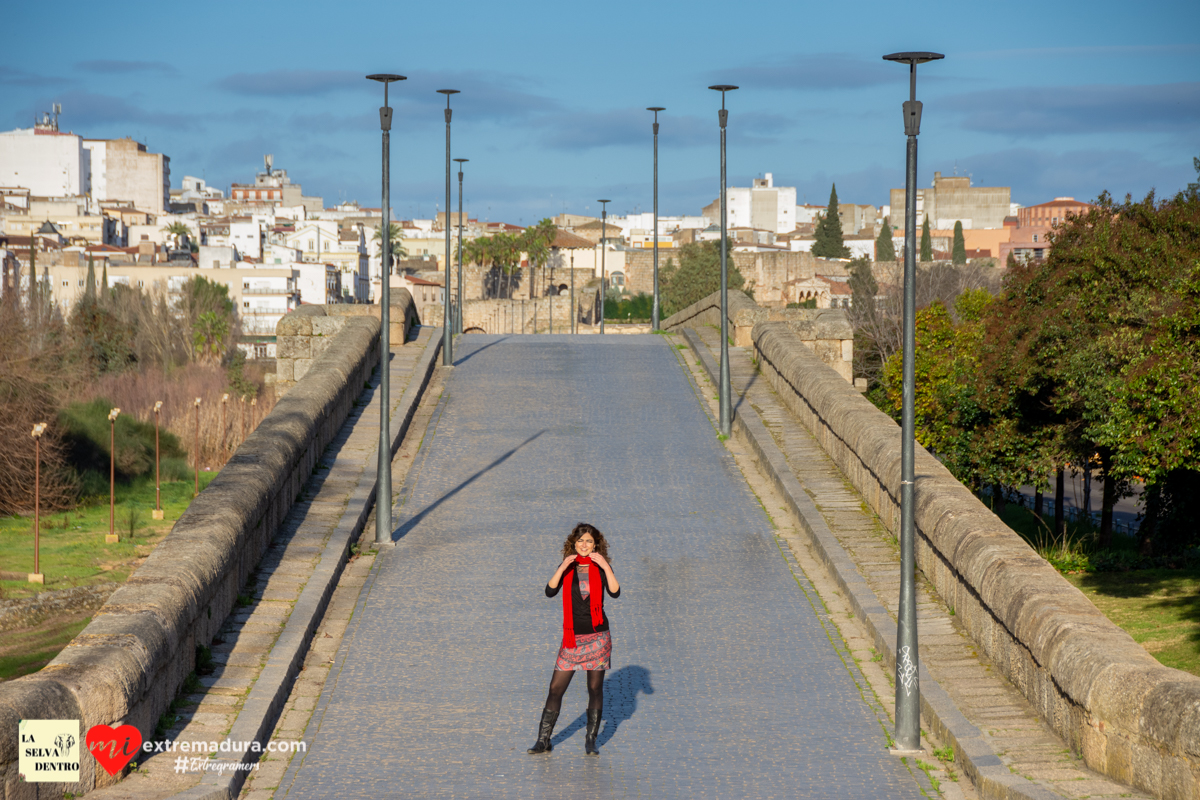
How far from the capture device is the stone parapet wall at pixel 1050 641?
6488mm

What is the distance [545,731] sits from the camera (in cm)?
782

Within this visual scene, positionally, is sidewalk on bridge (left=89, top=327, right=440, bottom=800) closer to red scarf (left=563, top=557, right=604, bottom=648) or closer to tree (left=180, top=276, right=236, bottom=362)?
red scarf (left=563, top=557, right=604, bottom=648)

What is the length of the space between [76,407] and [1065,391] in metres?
37.7

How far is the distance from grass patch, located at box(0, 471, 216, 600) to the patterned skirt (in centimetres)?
2490

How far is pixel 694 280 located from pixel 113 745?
82934 millimetres

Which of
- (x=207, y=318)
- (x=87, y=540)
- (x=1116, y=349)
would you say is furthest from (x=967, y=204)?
(x=1116, y=349)

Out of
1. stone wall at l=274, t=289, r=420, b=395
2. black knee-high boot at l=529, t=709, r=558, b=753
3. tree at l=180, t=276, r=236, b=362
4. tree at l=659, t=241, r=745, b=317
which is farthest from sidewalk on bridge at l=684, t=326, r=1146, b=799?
tree at l=659, t=241, r=745, b=317

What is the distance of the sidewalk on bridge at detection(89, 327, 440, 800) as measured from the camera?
7254 millimetres

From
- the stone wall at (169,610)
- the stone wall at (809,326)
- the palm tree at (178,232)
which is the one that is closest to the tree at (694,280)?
the palm tree at (178,232)

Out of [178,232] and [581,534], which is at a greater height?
[178,232]

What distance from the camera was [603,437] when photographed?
17.8m

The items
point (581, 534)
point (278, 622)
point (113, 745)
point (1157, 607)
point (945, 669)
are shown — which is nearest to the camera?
point (113, 745)

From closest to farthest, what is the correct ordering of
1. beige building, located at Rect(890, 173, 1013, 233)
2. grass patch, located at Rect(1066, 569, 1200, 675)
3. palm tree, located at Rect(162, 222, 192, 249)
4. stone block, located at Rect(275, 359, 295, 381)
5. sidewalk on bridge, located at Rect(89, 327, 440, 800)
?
1. sidewalk on bridge, located at Rect(89, 327, 440, 800)
2. grass patch, located at Rect(1066, 569, 1200, 675)
3. stone block, located at Rect(275, 359, 295, 381)
4. palm tree, located at Rect(162, 222, 192, 249)
5. beige building, located at Rect(890, 173, 1013, 233)

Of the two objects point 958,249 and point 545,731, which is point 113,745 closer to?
point 545,731
